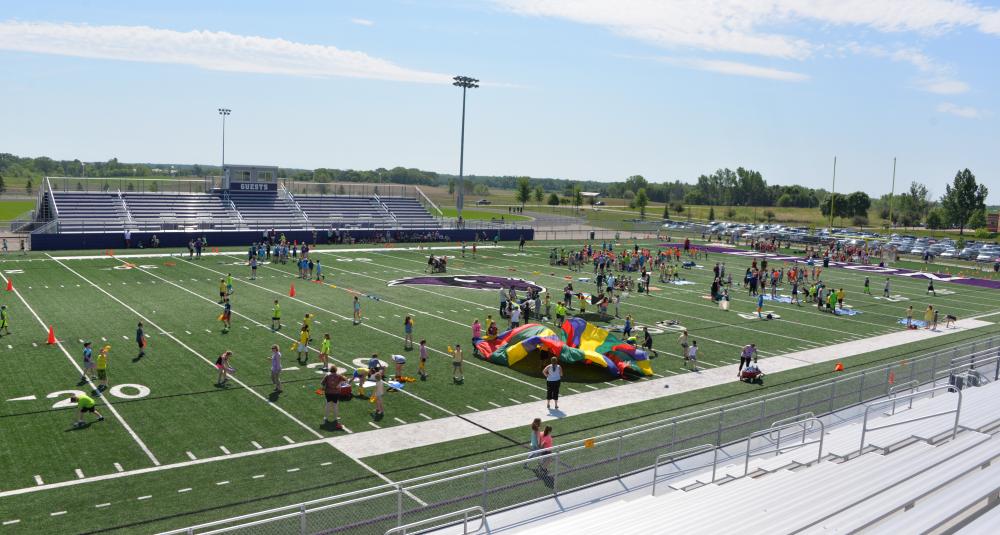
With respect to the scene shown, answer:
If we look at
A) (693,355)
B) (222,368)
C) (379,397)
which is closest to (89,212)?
(222,368)

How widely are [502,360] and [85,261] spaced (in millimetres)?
31132

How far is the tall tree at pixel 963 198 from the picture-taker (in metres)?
116

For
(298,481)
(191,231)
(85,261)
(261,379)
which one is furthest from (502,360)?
(191,231)

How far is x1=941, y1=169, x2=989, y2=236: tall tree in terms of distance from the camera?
115625 millimetres

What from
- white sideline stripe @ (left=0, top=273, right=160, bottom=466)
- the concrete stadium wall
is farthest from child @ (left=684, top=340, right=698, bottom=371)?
the concrete stadium wall

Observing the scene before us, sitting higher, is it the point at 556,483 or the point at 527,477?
the point at 527,477

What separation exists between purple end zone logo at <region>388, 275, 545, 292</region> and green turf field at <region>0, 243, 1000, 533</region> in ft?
4.29

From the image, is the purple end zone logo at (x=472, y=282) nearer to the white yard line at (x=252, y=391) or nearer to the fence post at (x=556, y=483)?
the white yard line at (x=252, y=391)

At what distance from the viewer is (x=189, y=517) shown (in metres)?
12.9

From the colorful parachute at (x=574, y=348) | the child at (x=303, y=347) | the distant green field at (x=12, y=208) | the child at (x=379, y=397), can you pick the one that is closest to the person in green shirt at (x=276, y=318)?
the child at (x=303, y=347)

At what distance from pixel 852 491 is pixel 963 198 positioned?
406ft

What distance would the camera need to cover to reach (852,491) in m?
10.3

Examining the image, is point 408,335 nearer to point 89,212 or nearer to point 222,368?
point 222,368

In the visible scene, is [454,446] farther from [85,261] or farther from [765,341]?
[85,261]
